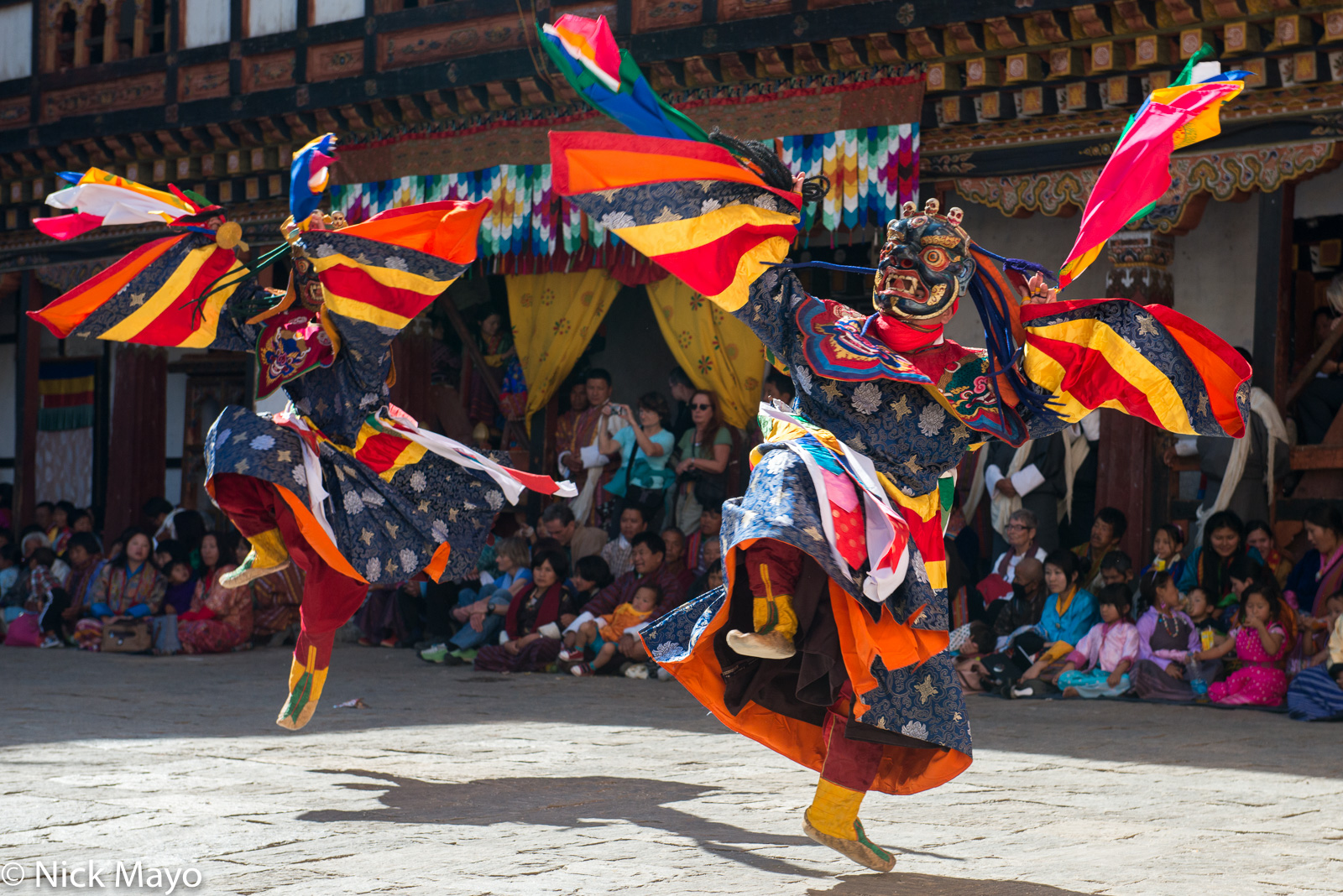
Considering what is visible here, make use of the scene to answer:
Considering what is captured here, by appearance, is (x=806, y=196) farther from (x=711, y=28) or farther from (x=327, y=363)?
(x=711, y=28)

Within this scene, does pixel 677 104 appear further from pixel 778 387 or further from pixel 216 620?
pixel 216 620

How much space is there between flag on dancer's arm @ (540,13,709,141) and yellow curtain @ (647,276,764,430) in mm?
4906

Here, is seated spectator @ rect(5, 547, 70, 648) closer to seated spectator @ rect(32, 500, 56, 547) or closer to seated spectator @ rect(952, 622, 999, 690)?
seated spectator @ rect(32, 500, 56, 547)

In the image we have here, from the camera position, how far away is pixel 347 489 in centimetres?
524

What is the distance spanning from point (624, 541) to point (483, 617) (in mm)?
906

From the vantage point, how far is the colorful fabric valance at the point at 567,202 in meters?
8.11

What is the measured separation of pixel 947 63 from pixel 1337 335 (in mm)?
2434

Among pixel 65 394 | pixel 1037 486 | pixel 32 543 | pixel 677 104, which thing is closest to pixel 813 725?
pixel 1037 486

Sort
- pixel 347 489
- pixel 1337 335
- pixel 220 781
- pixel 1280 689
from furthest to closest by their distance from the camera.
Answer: pixel 1337 335, pixel 1280 689, pixel 347 489, pixel 220 781

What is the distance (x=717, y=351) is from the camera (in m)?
8.95

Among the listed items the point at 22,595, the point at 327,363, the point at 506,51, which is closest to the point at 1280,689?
the point at 327,363

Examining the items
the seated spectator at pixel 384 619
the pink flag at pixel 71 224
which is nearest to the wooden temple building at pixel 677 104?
the seated spectator at pixel 384 619

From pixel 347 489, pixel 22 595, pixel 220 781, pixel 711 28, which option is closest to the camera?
pixel 220 781

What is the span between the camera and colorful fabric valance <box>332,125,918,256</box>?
811 centimetres
